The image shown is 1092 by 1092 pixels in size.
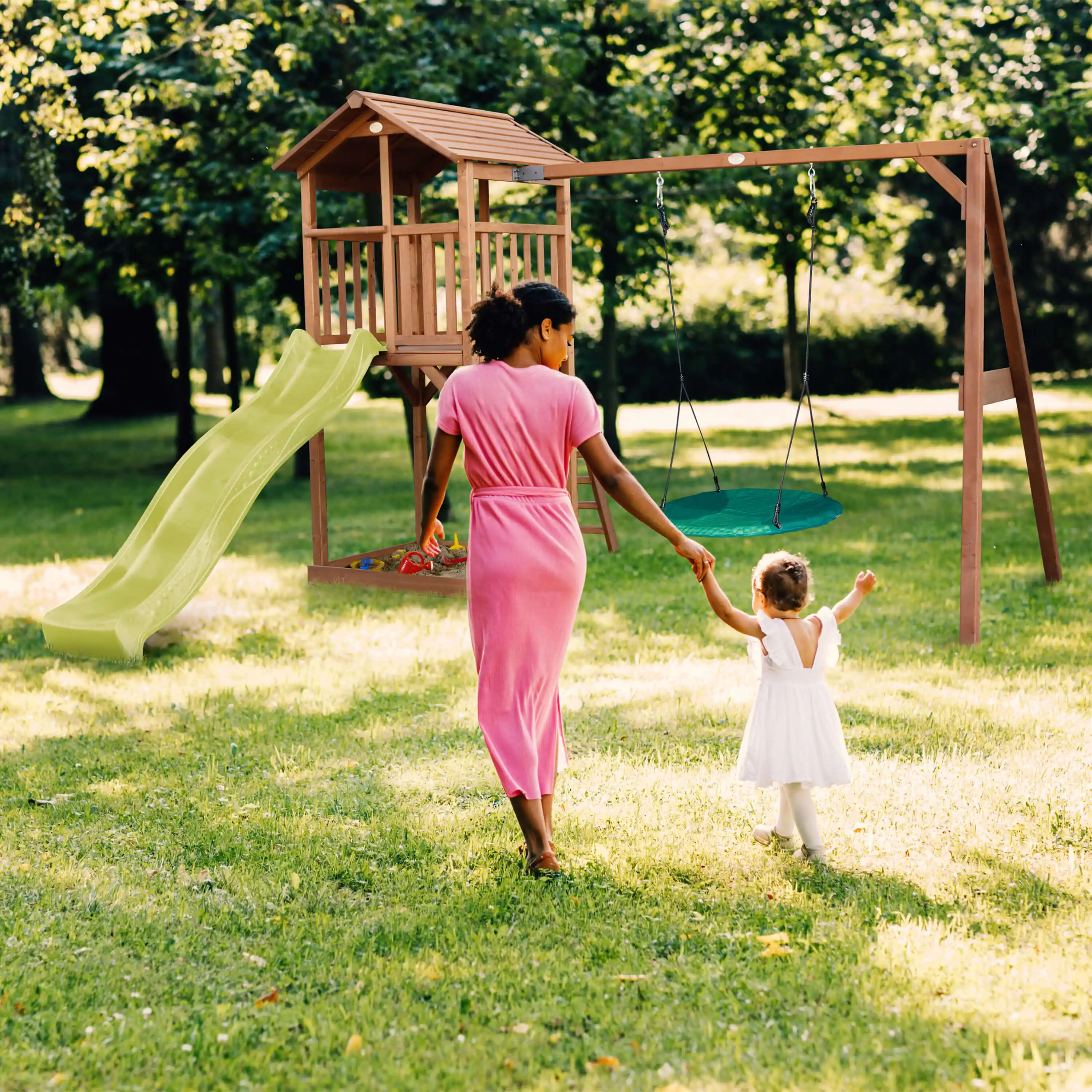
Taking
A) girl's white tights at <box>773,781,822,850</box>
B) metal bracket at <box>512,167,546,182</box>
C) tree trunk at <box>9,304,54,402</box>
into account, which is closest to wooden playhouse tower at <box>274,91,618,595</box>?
metal bracket at <box>512,167,546,182</box>

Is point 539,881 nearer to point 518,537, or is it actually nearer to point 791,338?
point 518,537

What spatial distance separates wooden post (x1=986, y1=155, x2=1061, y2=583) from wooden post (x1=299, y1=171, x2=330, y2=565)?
4.34 meters

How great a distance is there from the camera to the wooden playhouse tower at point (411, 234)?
8461 mm

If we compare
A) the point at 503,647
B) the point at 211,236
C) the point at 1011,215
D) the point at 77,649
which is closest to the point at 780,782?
the point at 503,647

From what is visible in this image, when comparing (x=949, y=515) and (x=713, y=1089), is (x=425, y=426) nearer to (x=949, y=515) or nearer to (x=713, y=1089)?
(x=949, y=515)

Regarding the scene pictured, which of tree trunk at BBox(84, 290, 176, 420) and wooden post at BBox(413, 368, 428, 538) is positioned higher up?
tree trunk at BBox(84, 290, 176, 420)

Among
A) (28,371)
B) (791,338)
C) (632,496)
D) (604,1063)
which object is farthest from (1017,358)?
(28,371)

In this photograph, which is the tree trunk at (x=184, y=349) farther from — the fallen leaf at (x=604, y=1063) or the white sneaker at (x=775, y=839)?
the fallen leaf at (x=604, y=1063)

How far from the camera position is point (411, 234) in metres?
8.80

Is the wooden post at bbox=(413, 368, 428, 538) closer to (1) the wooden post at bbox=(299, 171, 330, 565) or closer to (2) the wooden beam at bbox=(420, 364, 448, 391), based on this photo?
(1) the wooden post at bbox=(299, 171, 330, 565)

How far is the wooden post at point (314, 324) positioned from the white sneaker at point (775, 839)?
4723mm

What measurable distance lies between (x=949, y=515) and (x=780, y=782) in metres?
9.10

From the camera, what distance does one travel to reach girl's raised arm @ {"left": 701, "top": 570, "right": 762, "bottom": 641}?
4.51 meters

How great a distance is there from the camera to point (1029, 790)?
530 cm
